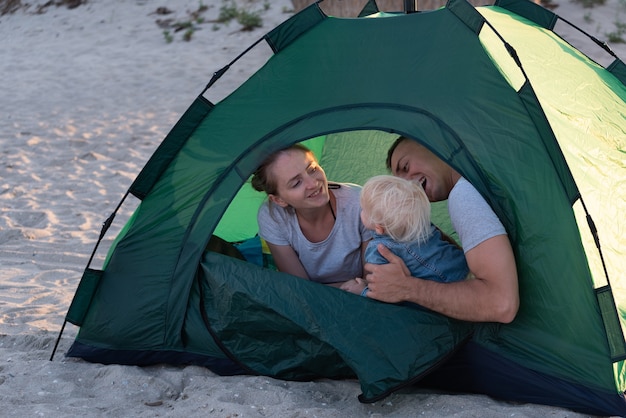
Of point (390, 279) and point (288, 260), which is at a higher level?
point (390, 279)

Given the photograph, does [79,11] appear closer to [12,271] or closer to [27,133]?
[27,133]

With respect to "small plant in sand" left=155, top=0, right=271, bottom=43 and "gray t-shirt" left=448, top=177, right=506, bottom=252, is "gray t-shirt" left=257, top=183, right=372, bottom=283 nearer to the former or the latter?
"gray t-shirt" left=448, top=177, right=506, bottom=252

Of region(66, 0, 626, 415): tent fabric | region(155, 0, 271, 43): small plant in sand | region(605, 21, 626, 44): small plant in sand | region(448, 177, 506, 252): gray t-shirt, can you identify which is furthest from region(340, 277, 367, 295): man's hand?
region(155, 0, 271, 43): small plant in sand

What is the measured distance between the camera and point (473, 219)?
2.68 metres

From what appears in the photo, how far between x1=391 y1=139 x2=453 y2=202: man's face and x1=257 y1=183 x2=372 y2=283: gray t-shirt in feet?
0.93

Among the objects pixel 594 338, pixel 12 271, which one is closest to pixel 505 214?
pixel 594 338

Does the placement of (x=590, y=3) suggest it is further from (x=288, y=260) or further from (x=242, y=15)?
(x=288, y=260)

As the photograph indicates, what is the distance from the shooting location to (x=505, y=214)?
2746 mm

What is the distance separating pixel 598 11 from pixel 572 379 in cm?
748

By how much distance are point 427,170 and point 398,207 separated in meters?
0.39

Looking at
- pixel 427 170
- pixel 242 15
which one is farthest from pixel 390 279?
pixel 242 15

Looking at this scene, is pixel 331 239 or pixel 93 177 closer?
pixel 331 239

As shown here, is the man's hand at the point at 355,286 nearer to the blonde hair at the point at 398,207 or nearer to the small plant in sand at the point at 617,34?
the blonde hair at the point at 398,207

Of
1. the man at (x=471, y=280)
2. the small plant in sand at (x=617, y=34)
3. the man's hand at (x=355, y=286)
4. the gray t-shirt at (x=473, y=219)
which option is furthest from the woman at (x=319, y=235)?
the small plant in sand at (x=617, y=34)
